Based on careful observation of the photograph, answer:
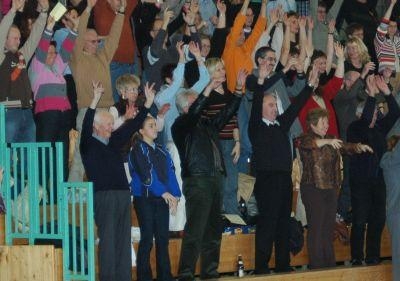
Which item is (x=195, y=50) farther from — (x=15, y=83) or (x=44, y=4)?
(x=15, y=83)

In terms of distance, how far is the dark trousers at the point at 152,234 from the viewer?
10.9m

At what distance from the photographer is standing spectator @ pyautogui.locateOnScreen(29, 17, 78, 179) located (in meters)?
11.6

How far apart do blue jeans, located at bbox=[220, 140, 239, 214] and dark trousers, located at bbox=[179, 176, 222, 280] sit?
87cm

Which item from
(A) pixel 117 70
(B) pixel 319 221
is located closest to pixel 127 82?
(A) pixel 117 70

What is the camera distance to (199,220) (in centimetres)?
1124

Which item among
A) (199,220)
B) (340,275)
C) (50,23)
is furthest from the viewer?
(340,275)

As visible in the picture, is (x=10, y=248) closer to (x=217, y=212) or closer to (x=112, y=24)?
(x=217, y=212)

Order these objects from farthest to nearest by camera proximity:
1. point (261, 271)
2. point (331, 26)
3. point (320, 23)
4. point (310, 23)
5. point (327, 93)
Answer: point (320, 23) → point (310, 23) → point (331, 26) → point (327, 93) → point (261, 271)

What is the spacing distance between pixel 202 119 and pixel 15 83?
5.86 feet

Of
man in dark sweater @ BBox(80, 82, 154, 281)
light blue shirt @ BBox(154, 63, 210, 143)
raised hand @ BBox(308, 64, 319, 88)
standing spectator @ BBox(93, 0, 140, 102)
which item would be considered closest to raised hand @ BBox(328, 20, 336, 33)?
raised hand @ BBox(308, 64, 319, 88)

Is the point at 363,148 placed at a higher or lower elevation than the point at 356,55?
lower

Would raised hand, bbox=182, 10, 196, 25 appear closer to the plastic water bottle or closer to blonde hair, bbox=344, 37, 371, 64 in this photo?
blonde hair, bbox=344, 37, 371, 64

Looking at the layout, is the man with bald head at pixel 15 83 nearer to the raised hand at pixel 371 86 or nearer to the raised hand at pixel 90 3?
the raised hand at pixel 90 3

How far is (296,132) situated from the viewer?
13094 millimetres
